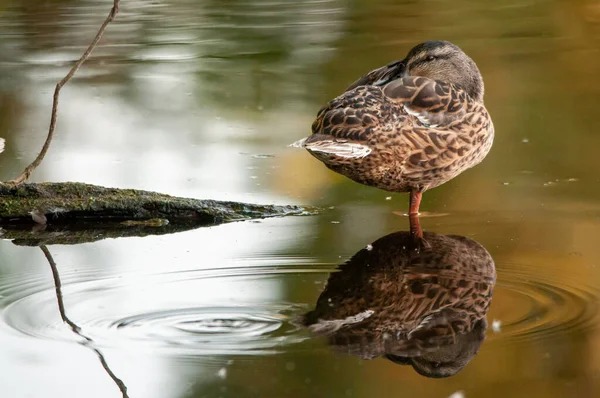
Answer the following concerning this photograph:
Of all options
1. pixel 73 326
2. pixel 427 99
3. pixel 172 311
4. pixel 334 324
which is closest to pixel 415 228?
pixel 427 99

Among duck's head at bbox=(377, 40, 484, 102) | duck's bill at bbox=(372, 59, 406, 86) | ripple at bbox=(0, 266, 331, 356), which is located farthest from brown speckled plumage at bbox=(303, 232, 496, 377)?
duck's head at bbox=(377, 40, 484, 102)

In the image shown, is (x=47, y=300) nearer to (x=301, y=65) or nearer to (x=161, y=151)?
(x=161, y=151)

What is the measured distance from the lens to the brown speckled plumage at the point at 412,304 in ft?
13.6

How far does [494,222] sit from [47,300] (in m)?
2.60

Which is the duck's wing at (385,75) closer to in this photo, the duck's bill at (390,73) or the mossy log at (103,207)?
the duck's bill at (390,73)

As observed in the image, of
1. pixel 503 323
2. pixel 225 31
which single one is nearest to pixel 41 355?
pixel 503 323

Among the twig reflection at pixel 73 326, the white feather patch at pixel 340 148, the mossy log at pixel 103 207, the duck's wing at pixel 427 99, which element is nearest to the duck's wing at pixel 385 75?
the duck's wing at pixel 427 99

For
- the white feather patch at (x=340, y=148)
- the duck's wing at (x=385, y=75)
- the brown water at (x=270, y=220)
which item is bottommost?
the brown water at (x=270, y=220)

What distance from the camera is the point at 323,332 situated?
4.36 m

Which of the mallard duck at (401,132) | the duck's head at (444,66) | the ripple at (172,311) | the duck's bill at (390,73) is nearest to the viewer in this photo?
the ripple at (172,311)

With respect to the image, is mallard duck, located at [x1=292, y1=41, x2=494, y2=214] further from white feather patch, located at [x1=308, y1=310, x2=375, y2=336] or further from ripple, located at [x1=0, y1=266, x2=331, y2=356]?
white feather patch, located at [x1=308, y1=310, x2=375, y2=336]

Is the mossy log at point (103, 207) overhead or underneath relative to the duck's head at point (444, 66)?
underneath

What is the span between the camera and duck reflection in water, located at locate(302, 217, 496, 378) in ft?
13.6

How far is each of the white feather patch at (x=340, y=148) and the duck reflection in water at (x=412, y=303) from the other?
1.66ft
